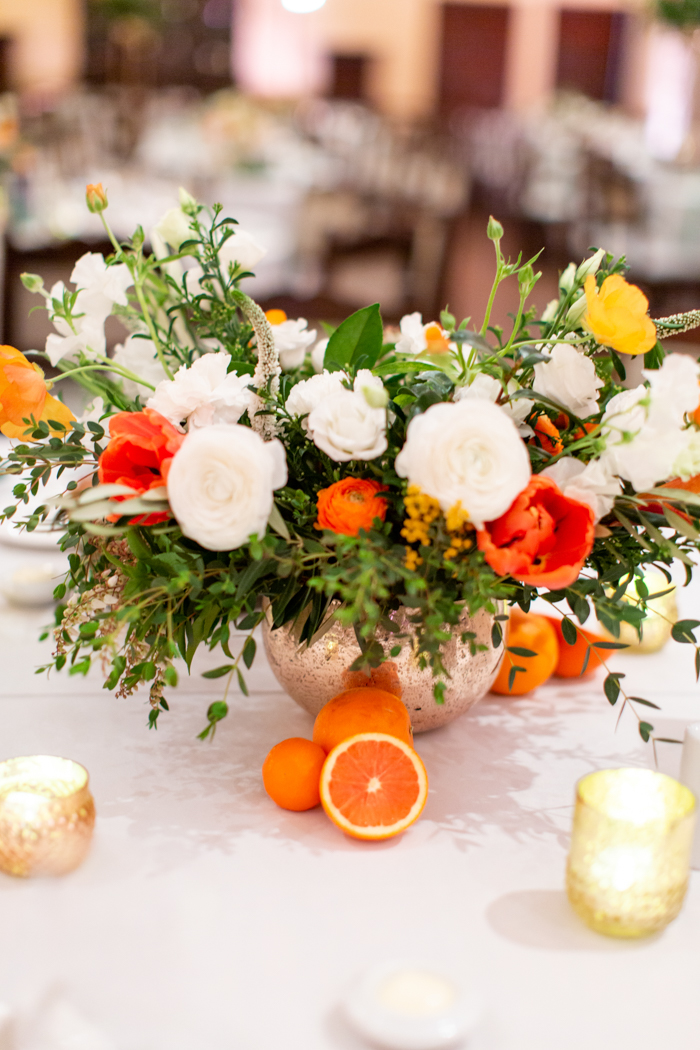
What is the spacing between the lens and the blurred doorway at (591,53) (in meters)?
12.2

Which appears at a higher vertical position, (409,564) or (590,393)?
(590,393)

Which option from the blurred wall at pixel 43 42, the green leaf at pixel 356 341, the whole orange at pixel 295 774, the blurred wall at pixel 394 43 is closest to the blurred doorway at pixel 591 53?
the blurred wall at pixel 394 43

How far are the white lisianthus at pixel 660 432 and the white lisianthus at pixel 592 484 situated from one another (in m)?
0.02

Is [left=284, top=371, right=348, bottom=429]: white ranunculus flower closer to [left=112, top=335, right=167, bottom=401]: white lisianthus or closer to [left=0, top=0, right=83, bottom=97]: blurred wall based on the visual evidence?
[left=112, top=335, right=167, bottom=401]: white lisianthus

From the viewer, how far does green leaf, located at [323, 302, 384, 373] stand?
0.78 m

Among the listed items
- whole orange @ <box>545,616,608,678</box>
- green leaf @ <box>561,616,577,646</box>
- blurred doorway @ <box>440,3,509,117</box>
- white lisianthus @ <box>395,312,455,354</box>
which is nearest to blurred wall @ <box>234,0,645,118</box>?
blurred doorway @ <box>440,3,509,117</box>

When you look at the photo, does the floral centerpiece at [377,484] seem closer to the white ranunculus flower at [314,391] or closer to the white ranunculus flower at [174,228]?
the white ranunculus flower at [314,391]

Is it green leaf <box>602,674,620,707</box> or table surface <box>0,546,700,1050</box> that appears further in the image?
green leaf <box>602,674,620,707</box>

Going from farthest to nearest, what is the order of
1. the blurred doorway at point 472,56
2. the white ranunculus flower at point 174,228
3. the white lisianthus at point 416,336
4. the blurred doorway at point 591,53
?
the blurred doorway at point 472,56
the blurred doorway at point 591,53
the white ranunculus flower at point 174,228
the white lisianthus at point 416,336

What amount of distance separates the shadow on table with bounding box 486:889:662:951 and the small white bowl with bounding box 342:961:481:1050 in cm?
8

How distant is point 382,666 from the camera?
778 mm

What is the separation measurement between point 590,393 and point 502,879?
374 millimetres

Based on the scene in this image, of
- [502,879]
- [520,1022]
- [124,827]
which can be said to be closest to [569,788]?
[502,879]

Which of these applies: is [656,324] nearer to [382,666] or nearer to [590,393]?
[590,393]
